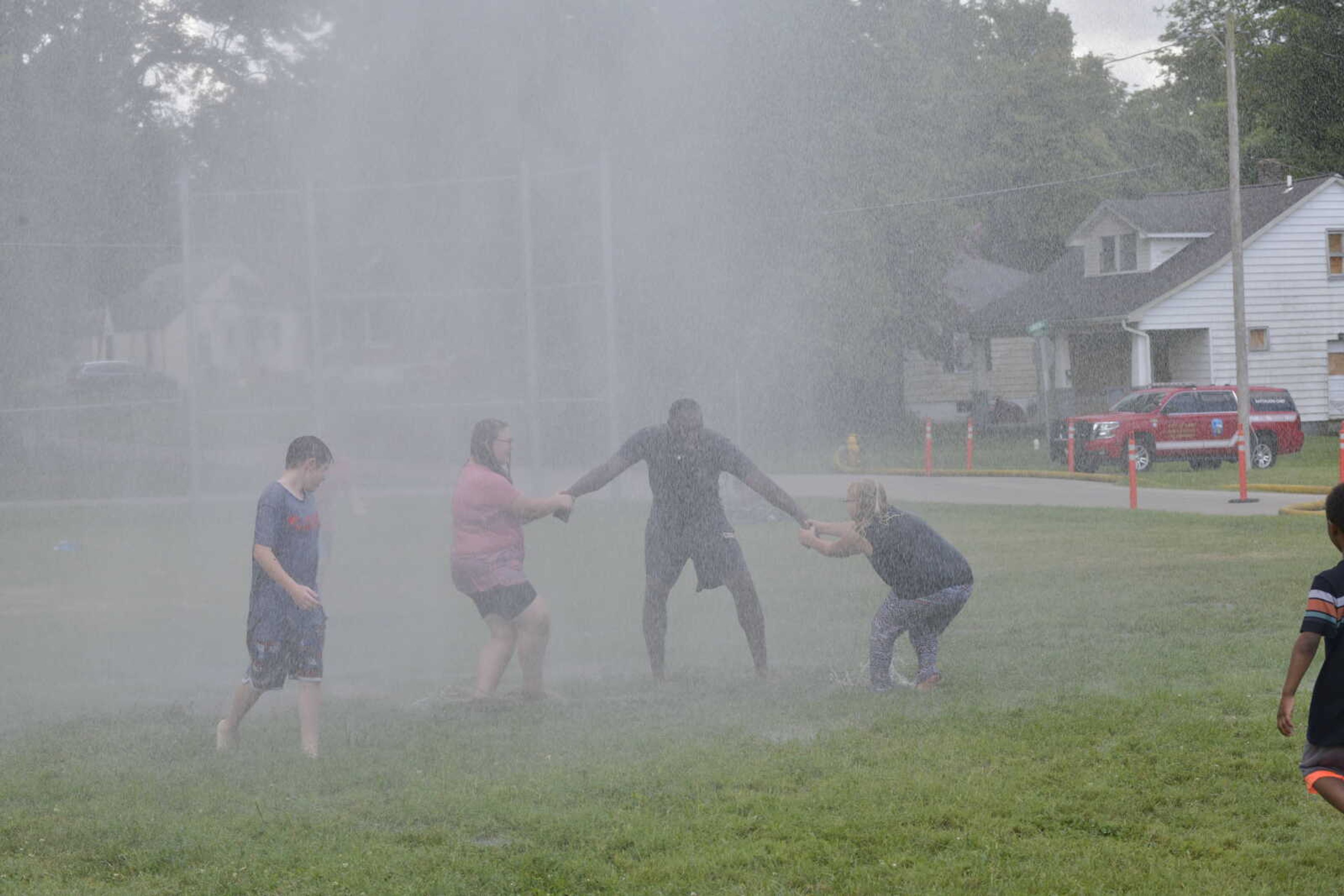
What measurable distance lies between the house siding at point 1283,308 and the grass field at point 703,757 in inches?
1058

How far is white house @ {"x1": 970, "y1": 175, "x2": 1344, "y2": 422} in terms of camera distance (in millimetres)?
38906

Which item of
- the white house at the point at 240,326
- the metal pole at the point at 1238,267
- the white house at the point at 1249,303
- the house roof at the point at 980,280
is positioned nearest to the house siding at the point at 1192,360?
the white house at the point at 1249,303

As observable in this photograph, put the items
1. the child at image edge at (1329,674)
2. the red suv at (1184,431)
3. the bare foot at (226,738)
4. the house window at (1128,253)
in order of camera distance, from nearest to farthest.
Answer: the child at image edge at (1329,674) < the bare foot at (226,738) < the red suv at (1184,431) < the house window at (1128,253)

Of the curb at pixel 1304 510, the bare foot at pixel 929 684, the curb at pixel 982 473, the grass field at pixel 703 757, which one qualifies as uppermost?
the curb at pixel 982 473

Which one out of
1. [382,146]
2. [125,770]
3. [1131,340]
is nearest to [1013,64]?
[1131,340]

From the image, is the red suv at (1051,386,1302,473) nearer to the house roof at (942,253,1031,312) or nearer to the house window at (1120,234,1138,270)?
the house window at (1120,234,1138,270)

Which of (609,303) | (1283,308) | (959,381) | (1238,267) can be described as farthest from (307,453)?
(959,381)

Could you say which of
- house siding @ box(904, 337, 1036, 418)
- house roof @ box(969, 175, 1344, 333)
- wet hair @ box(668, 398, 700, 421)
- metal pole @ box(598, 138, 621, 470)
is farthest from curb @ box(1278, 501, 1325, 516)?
house siding @ box(904, 337, 1036, 418)

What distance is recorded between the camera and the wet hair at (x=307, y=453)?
24.4 feet

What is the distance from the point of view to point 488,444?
8.57 metres

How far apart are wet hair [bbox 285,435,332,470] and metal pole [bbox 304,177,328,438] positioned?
13006 millimetres

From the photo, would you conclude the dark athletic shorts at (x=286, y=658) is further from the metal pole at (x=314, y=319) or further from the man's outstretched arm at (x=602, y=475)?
→ the metal pole at (x=314, y=319)

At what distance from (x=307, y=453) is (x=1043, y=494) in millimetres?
18014

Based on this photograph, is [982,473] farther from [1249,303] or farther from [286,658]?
[286,658]
